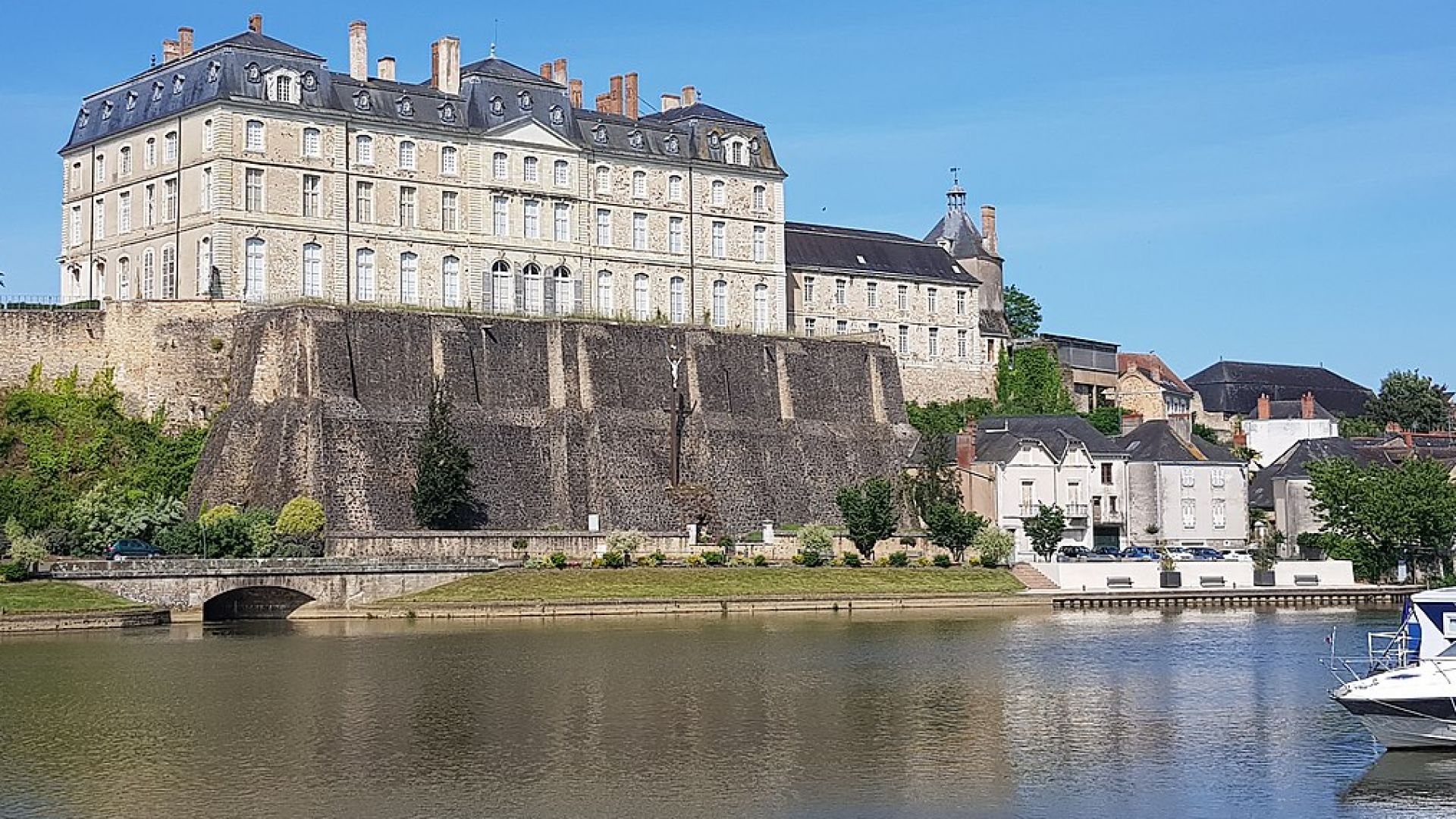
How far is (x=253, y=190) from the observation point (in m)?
75.4

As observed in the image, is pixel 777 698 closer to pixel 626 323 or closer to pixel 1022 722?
pixel 1022 722

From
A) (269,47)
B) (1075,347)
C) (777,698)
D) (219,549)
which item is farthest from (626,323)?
(777,698)

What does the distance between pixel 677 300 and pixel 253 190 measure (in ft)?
62.1

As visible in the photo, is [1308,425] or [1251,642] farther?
[1308,425]

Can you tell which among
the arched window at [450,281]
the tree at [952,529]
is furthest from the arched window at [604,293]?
the tree at [952,529]

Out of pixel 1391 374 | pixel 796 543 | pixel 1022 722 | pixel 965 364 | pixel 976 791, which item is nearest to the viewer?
pixel 976 791

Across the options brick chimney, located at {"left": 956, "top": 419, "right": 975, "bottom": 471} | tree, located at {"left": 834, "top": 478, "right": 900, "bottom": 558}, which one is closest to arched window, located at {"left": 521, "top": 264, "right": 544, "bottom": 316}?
tree, located at {"left": 834, "top": 478, "right": 900, "bottom": 558}

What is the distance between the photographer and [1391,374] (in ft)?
380

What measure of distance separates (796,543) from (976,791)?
138 ft

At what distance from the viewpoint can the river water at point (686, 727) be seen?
30875mm

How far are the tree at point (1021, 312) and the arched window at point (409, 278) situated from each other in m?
37.4

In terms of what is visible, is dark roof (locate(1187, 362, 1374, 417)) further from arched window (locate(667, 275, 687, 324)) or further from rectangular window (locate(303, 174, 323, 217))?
rectangular window (locate(303, 174, 323, 217))

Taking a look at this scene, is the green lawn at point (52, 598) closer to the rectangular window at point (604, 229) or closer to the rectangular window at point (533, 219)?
the rectangular window at point (533, 219)

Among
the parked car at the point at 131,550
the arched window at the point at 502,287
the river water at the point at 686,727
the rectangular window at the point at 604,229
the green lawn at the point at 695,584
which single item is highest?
the rectangular window at the point at 604,229
